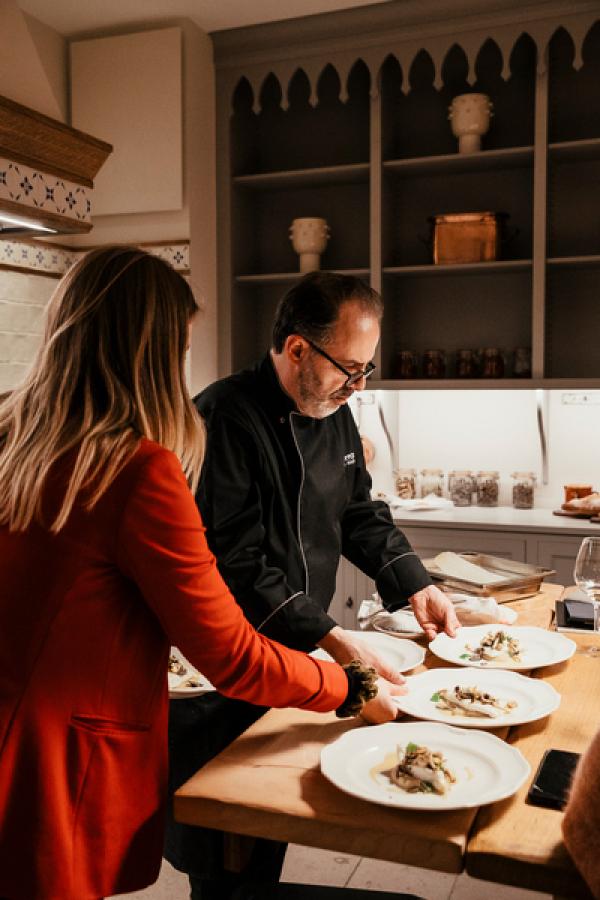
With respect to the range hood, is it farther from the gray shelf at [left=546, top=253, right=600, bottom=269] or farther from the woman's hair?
the gray shelf at [left=546, top=253, right=600, bottom=269]

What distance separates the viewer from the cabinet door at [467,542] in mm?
3459

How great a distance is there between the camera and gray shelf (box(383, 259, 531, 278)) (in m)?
3.68

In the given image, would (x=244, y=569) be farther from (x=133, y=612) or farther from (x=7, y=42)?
(x=7, y=42)

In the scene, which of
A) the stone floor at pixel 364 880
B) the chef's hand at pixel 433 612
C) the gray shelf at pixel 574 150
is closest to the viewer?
the chef's hand at pixel 433 612

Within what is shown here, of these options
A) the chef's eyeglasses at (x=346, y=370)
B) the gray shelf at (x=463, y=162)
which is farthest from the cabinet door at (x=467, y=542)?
the chef's eyeglasses at (x=346, y=370)

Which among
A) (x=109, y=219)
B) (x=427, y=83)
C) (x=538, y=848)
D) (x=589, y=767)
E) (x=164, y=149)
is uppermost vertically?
(x=427, y=83)

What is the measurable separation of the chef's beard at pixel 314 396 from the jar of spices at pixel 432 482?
6.84ft

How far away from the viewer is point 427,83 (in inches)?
160

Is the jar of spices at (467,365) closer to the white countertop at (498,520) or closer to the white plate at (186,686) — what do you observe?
the white countertop at (498,520)

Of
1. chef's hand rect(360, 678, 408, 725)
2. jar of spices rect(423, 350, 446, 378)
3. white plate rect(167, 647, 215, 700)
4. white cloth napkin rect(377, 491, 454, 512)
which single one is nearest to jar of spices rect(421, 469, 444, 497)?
white cloth napkin rect(377, 491, 454, 512)

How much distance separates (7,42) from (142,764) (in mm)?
2010

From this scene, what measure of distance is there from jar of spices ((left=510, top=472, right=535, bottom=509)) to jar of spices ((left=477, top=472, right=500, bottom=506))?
9cm

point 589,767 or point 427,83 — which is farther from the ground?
point 427,83

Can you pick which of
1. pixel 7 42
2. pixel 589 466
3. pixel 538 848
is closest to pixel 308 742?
pixel 538 848
